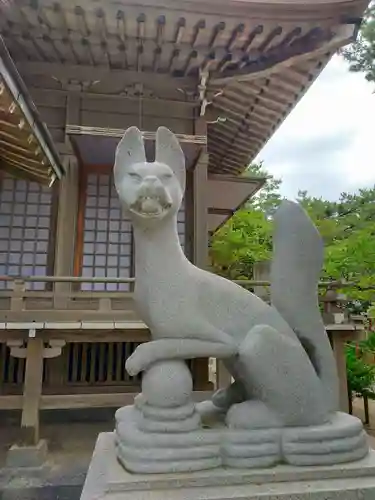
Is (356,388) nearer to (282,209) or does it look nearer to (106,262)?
(106,262)

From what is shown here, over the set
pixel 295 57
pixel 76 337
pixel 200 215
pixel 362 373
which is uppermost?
pixel 295 57

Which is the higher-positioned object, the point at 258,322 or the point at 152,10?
the point at 152,10

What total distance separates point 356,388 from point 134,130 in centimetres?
863

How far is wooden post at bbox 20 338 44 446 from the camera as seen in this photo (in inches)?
203

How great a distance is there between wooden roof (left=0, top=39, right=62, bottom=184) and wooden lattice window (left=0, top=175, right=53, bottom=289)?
308mm

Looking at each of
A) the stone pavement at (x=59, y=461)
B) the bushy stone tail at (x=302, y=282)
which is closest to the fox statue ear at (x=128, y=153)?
the bushy stone tail at (x=302, y=282)

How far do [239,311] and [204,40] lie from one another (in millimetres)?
5185

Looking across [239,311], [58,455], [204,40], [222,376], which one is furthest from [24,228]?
[239,311]

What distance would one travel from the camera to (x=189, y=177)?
719 centimetres

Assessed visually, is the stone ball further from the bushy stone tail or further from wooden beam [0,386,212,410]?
wooden beam [0,386,212,410]

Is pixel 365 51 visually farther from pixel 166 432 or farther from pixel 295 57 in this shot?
pixel 166 432

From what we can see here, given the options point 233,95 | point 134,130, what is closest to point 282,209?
point 134,130

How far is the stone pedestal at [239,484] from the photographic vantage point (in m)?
1.68

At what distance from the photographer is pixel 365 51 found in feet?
24.7
